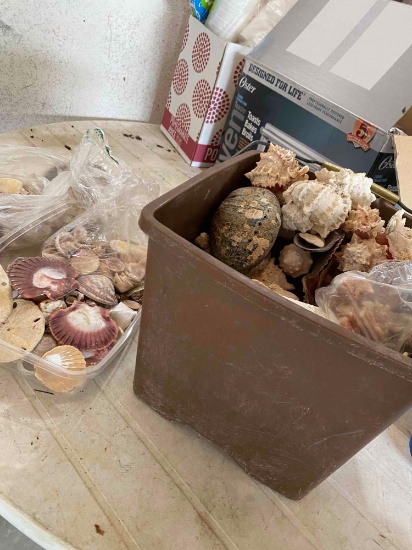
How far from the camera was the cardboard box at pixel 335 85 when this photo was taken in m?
0.68

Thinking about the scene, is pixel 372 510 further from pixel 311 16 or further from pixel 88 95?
pixel 88 95

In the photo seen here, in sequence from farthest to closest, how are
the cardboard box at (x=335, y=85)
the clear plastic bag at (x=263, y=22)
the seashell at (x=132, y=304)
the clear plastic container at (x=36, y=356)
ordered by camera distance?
the clear plastic bag at (x=263, y=22) < the cardboard box at (x=335, y=85) < the seashell at (x=132, y=304) < the clear plastic container at (x=36, y=356)

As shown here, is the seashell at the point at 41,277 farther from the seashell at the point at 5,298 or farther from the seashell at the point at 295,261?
the seashell at the point at 295,261

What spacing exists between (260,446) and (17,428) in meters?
0.24

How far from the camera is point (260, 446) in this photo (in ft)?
1.31

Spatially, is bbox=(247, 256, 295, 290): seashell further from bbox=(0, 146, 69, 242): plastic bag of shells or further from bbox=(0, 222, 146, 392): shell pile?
→ bbox=(0, 146, 69, 242): plastic bag of shells

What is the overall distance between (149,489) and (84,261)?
1.02 ft

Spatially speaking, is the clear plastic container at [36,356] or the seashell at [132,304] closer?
the clear plastic container at [36,356]

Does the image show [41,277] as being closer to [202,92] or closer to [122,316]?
[122,316]

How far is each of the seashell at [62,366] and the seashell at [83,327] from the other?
0.05 feet

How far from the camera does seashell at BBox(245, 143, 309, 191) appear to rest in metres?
0.48

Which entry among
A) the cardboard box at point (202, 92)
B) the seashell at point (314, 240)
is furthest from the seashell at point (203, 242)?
the cardboard box at point (202, 92)

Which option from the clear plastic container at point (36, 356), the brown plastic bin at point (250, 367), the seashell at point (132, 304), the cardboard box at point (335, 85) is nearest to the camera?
the brown plastic bin at point (250, 367)

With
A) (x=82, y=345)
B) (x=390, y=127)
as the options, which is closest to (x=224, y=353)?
(x=82, y=345)
